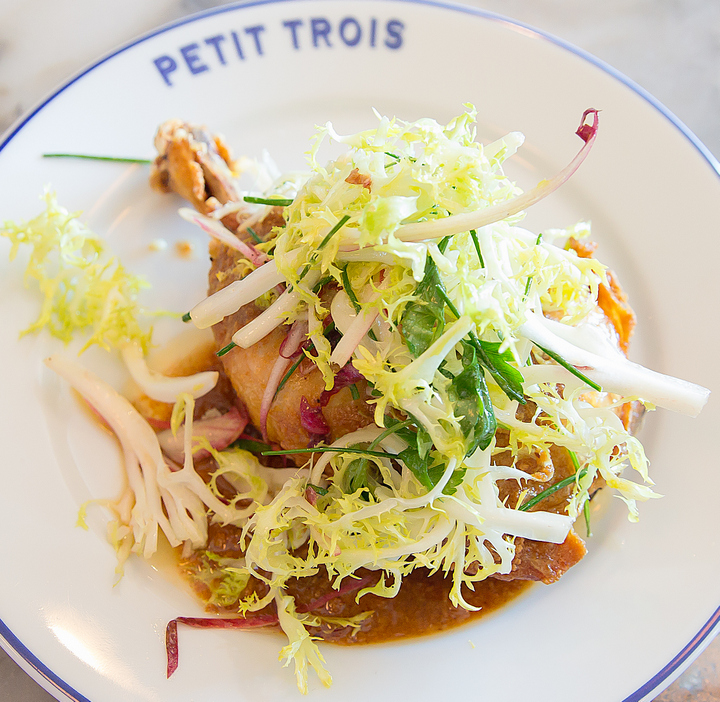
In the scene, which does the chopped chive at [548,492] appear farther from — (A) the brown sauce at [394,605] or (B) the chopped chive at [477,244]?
(B) the chopped chive at [477,244]

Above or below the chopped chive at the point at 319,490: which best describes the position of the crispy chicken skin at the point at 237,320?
above

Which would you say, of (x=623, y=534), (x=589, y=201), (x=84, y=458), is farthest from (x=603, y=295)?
(x=84, y=458)

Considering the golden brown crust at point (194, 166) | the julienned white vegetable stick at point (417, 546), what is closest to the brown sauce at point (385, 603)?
the julienned white vegetable stick at point (417, 546)

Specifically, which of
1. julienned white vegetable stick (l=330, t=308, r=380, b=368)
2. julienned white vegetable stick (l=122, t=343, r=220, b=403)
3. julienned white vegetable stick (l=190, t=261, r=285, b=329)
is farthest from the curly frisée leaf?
julienned white vegetable stick (l=330, t=308, r=380, b=368)

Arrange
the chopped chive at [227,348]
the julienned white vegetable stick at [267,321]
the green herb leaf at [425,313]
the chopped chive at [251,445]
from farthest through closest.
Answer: the chopped chive at [251,445], the chopped chive at [227,348], the julienned white vegetable stick at [267,321], the green herb leaf at [425,313]

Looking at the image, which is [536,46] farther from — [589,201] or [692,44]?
[692,44]

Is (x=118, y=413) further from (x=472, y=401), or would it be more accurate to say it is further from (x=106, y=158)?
(x=472, y=401)
